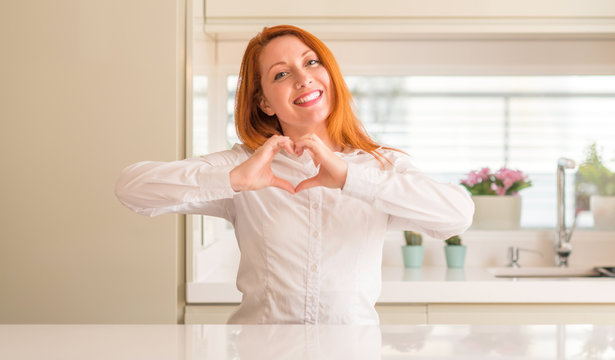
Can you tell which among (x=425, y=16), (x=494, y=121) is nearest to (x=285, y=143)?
(x=425, y=16)

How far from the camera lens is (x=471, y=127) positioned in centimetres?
277

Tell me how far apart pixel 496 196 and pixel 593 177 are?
424mm

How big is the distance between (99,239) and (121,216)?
0.10 metres

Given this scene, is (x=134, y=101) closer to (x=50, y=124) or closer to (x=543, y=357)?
(x=50, y=124)

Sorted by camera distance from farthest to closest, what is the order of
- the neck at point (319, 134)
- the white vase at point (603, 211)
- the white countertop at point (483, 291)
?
the white vase at point (603, 211) → the white countertop at point (483, 291) → the neck at point (319, 134)

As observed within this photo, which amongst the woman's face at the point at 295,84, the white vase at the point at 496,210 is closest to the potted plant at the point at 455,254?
the white vase at the point at 496,210

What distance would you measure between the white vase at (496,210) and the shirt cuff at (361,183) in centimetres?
142

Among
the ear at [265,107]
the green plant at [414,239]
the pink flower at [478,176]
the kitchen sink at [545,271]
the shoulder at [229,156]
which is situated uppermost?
the ear at [265,107]

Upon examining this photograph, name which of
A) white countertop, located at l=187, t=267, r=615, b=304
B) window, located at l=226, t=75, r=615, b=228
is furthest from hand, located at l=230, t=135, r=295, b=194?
window, located at l=226, t=75, r=615, b=228

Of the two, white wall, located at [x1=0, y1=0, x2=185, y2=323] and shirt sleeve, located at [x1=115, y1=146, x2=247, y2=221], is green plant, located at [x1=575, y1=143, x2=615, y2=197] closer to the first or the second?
white wall, located at [x1=0, y1=0, x2=185, y2=323]

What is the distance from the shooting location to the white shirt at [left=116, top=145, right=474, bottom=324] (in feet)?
4.39

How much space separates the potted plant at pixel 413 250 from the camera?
2.48 metres

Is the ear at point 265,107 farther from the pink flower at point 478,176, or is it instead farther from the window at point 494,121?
the pink flower at point 478,176

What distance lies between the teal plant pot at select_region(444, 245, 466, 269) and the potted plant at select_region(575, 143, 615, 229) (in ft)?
1.95
